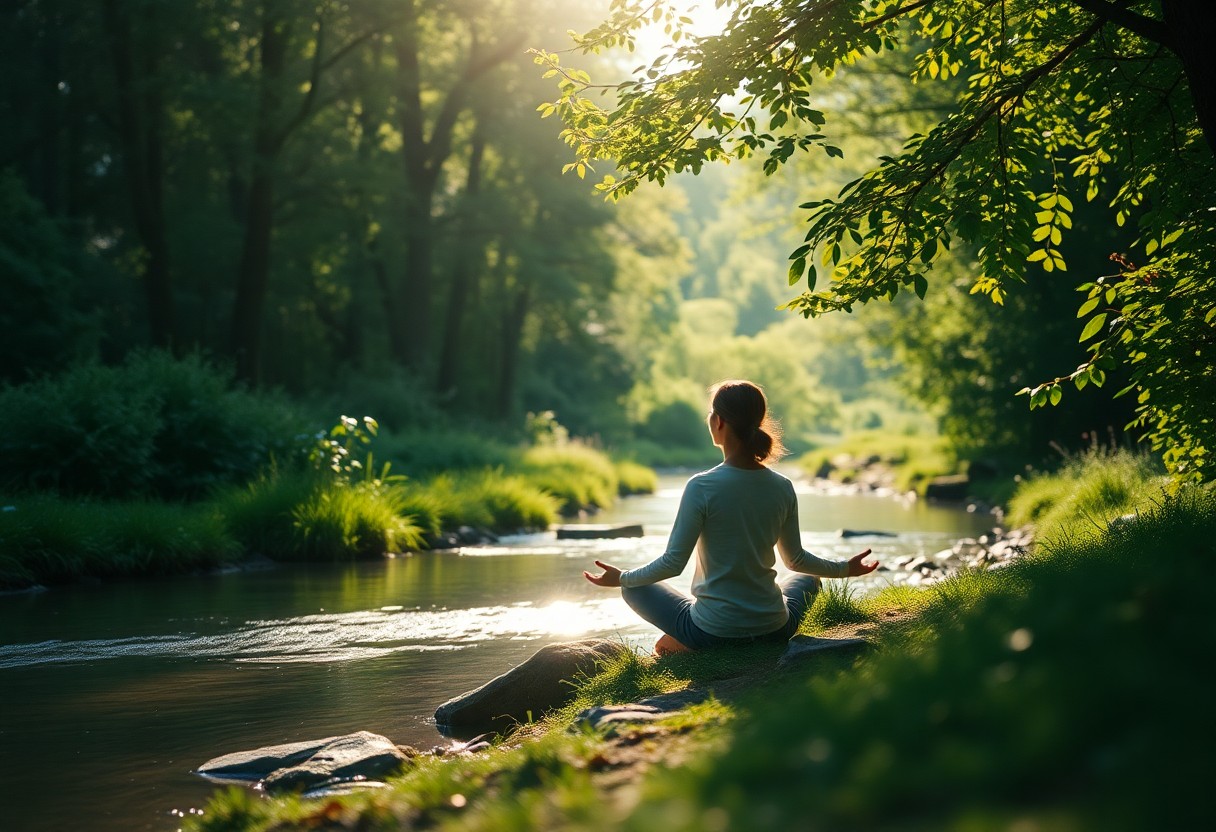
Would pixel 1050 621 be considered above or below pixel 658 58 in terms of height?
below

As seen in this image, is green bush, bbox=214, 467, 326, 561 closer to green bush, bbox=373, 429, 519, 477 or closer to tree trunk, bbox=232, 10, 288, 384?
green bush, bbox=373, 429, 519, 477

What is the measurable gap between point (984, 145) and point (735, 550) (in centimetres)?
291

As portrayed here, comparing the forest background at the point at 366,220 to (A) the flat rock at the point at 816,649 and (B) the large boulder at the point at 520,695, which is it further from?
(A) the flat rock at the point at 816,649

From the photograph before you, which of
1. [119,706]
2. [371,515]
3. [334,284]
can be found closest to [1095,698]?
[119,706]

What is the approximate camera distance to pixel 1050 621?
2.62 metres

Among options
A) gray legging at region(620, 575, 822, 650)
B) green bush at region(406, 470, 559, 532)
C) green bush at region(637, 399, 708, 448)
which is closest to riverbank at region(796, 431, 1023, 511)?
A: green bush at region(406, 470, 559, 532)

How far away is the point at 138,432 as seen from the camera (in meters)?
15.3

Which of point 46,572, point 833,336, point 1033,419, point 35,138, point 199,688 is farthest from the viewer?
point 833,336

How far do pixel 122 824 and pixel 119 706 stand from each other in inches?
89.3

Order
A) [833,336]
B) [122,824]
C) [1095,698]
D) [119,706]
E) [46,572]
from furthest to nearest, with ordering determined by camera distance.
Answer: [833,336]
[46,572]
[119,706]
[122,824]
[1095,698]

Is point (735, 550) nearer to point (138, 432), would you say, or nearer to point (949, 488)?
point (138, 432)

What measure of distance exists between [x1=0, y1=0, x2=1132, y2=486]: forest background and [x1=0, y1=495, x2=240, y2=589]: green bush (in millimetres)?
2186

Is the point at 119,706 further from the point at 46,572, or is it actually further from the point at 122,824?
the point at 46,572

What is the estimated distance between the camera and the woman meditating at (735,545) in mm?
6453
